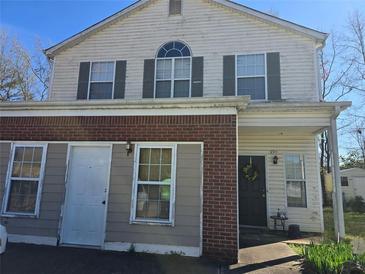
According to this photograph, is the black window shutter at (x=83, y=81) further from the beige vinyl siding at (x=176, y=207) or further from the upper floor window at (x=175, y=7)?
the beige vinyl siding at (x=176, y=207)

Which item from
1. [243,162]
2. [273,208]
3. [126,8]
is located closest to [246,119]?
[243,162]

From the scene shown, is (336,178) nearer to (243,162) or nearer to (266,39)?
(243,162)

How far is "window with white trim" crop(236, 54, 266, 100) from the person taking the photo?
31.3 feet

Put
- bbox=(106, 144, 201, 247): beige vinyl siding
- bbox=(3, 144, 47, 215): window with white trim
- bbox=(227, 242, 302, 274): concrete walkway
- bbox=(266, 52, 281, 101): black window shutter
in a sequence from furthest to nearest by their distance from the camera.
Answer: bbox=(266, 52, 281, 101): black window shutter, bbox=(3, 144, 47, 215): window with white trim, bbox=(106, 144, 201, 247): beige vinyl siding, bbox=(227, 242, 302, 274): concrete walkway

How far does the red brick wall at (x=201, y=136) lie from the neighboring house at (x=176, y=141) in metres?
0.03

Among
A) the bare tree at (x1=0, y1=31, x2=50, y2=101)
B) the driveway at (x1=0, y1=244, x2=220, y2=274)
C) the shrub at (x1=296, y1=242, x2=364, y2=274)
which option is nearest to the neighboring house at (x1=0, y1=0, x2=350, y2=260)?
the driveway at (x1=0, y1=244, x2=220, y2=274)

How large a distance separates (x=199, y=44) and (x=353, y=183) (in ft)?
58.7

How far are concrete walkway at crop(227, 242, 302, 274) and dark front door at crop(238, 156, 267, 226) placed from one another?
235 centimetres

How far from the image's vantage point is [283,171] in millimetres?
9766

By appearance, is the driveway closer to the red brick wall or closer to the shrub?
the red brick wall

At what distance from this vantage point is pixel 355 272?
16.1ft

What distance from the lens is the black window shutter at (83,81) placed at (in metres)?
10.6

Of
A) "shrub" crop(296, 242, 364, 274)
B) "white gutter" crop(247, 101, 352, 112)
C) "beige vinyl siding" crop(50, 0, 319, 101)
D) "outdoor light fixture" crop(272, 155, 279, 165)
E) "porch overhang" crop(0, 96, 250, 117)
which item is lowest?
"shrub" crop(296, 242, 364, 274)

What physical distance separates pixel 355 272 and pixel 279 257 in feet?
5.59
